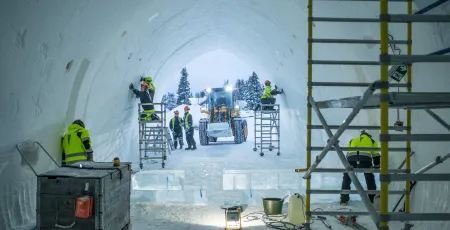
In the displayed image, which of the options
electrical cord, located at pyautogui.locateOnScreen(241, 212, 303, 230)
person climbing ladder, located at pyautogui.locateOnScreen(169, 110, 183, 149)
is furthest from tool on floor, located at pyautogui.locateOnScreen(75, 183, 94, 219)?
person climbing ladder, located at pyautogui.locateOnScreen(169, 110, 183, 149)

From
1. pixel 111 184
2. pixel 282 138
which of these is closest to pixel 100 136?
pixel 111 184

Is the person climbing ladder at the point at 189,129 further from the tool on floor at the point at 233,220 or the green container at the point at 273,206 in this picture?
the tool on floor at the point at 233,220

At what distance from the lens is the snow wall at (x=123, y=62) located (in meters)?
4.23

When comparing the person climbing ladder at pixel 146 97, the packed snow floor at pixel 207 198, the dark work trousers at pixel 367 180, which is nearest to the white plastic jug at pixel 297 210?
the packed snow floor at pixel 207 198

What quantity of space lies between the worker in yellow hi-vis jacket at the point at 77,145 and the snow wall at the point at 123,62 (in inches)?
6.9

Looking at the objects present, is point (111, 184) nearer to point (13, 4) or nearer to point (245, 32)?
point (13, 4)

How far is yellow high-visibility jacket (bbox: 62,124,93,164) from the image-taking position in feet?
18.2

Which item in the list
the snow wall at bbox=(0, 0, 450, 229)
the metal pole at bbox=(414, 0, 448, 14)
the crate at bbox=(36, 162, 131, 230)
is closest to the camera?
the metal pole at bbox=(414, 0, 448, 14)

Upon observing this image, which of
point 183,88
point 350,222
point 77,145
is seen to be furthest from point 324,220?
point 183,88

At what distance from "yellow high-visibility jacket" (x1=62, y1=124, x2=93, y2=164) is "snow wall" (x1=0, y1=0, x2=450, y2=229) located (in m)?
0.18

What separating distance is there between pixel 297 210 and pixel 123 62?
16.8 feet

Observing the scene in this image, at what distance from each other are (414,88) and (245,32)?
7249 millimetres

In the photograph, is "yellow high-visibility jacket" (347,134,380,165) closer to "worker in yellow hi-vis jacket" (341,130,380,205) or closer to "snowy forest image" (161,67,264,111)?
"worker in yellow hi-vis jacket" (341,130,380,205)

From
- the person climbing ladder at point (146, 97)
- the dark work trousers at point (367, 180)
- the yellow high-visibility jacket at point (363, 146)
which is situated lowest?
the dark work trousers at point (367, 180)
